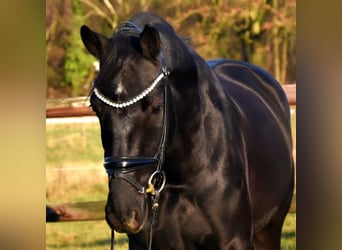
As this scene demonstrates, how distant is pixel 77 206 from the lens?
5.08m

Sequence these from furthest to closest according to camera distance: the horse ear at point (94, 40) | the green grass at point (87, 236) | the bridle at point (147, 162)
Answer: the green grass at point (87, 236) < the horse ear at point (94, 40) < the bridle at point (147, 162)

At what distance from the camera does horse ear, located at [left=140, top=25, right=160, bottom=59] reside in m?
2.58

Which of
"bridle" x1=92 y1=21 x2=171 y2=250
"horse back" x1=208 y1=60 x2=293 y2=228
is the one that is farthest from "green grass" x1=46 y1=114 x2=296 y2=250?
"bridle" x1=92 y1=21 x2=171 y2=250

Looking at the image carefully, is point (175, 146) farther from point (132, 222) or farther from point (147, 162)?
point (132, 222)

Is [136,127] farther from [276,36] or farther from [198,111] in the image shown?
[276,36]

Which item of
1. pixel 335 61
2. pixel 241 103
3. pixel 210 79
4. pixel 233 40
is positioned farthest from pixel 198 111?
pixel 233 40

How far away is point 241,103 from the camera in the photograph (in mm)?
3557

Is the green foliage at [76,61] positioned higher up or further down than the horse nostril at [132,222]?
higher up

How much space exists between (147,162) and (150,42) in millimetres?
422

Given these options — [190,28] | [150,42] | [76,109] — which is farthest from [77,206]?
[150,42]

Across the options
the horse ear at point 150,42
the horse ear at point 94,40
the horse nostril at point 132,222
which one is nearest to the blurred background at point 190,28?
the horse ear at point 94,40

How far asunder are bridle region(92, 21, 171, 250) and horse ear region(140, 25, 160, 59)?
0.05 meters

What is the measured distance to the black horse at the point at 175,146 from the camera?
2.51 metres

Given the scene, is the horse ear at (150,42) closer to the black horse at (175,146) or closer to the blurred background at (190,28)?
the black horse at (175,146)
